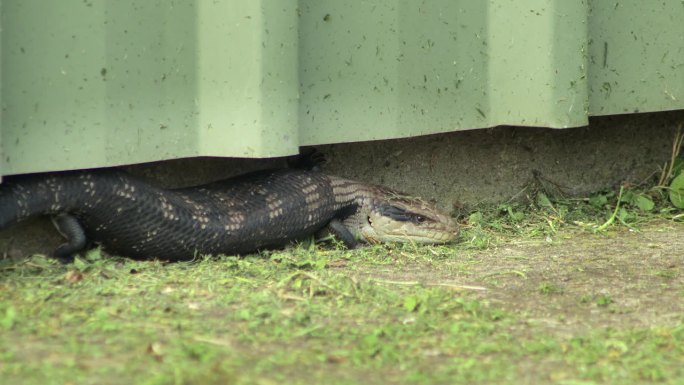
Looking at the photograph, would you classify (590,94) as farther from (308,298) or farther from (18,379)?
(18,379)

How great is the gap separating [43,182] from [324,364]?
2.29 m

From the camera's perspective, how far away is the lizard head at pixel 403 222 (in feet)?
22.7

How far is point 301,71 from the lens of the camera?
617cm

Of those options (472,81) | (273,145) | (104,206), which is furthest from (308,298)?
(472,81)

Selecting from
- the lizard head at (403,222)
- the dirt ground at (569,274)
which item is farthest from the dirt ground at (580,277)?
the lizard head at (403,222)

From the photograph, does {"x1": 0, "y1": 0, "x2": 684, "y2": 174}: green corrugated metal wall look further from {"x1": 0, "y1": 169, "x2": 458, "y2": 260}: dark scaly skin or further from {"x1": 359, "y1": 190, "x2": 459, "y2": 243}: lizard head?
{"x1": 359, "y1": 190, "x2": 459, "y2": 243}: lizard head

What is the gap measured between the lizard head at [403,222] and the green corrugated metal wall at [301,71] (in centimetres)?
63

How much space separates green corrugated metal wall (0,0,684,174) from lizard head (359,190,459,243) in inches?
25.0

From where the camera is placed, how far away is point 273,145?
5.85 meters

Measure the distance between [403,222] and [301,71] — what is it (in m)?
1.51

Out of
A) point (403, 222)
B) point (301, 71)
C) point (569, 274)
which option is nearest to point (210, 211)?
point (301, 71)

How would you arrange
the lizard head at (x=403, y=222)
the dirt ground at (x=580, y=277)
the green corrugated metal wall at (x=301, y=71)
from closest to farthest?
the dirt ground at (x=580, y=277), the green corrugated metal wall at (x=301, y=71), the lizard head at (x=403, y=222)

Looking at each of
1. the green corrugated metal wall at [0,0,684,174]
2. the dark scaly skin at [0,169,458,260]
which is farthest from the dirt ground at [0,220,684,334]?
the green corrugated metal wall at [0,0,684,174]

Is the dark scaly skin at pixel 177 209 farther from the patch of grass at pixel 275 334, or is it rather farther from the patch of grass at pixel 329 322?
the patch of grass at pixel 275 334
